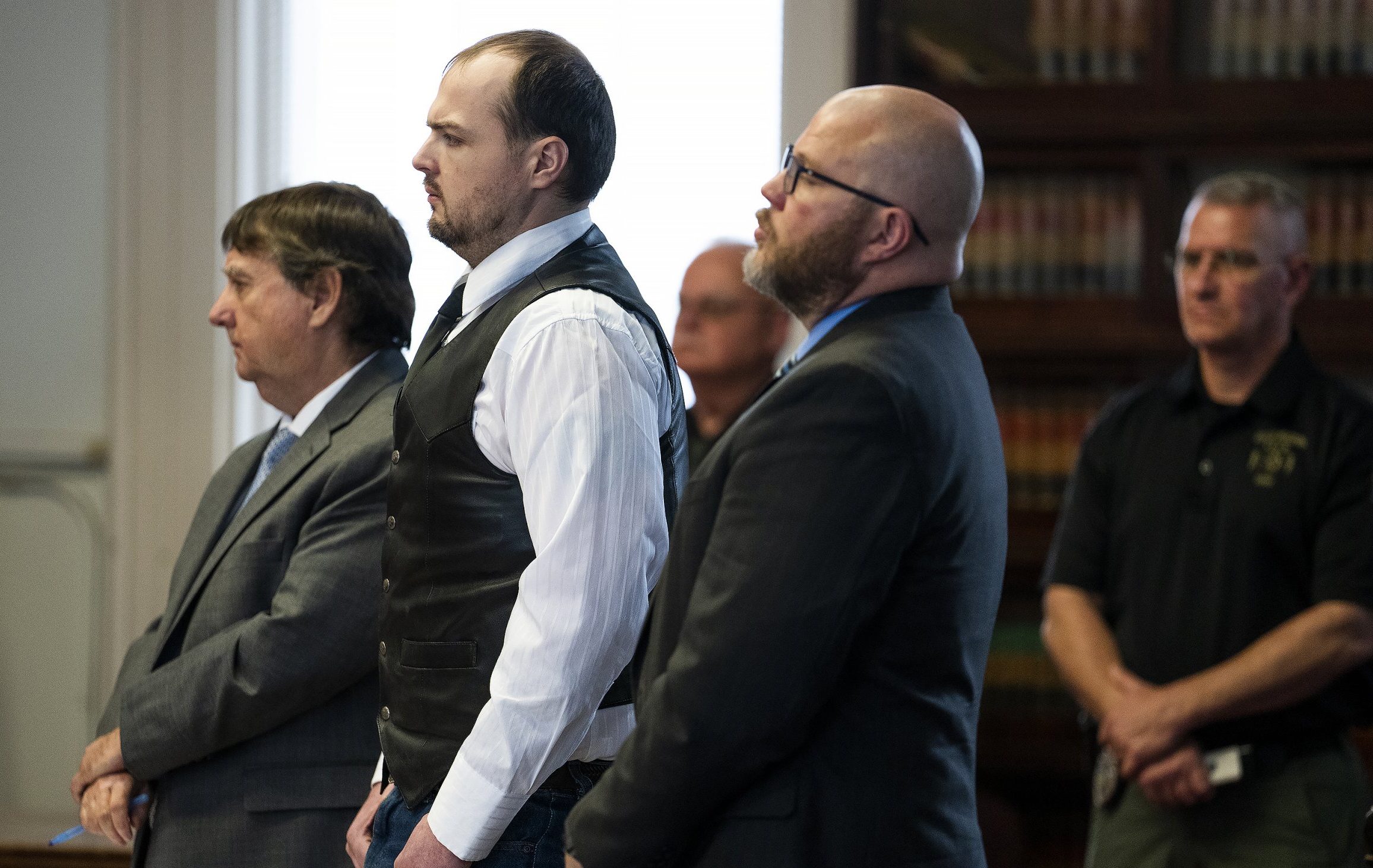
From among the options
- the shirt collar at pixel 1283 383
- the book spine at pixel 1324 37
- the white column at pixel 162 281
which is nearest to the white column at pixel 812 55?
the book spine at pixel 1324 37

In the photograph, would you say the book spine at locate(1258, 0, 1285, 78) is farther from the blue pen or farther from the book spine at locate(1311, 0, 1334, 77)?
the blue pen

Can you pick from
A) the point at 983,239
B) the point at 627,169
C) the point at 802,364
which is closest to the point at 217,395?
the point at 627,169

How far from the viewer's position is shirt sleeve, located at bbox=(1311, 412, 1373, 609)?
7.20ft

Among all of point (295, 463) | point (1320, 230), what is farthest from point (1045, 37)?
point (295, 463)

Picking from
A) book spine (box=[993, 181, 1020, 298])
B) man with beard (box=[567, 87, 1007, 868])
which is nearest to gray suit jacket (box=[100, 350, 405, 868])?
man with beard (box=[567, 87, 1007, 868])

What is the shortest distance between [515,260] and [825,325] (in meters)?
0.36

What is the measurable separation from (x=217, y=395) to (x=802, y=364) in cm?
272

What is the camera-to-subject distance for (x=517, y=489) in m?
1.40

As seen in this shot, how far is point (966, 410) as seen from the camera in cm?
125

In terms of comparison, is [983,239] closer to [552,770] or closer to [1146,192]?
[1146,192]

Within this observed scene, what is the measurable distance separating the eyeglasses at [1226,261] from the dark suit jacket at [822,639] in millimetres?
1453

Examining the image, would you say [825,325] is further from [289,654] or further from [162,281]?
[162,281]

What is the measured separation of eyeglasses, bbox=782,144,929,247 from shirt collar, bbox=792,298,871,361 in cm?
8

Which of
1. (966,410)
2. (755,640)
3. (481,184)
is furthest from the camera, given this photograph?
(481,184)
